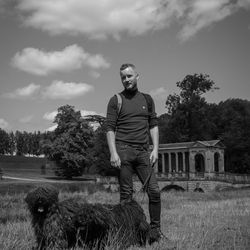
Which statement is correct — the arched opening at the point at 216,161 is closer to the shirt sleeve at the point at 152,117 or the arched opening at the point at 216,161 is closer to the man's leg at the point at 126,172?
the shirt sleeve at the point at 152,117

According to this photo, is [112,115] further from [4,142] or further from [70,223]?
[4,142]

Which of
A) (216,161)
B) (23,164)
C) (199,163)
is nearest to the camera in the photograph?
(216,161)

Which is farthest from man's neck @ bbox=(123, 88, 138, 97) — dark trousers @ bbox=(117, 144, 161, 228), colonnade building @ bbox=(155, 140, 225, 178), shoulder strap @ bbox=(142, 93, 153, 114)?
colonnade building @ bbox=(155, 140, 225, 178)

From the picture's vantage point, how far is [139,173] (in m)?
5.57

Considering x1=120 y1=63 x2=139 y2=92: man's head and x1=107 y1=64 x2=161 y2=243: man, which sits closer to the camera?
x1=107 y1=64 x2=161 y2=243: man

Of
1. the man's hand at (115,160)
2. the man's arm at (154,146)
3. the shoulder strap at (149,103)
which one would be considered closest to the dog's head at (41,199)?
the man's hand at (115,160)

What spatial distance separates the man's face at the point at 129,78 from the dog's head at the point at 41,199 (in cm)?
186

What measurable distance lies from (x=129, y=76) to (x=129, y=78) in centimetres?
2

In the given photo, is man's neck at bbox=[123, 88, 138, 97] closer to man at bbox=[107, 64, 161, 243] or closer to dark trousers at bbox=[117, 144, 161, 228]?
man at bbox=[107, 64, 161, 243]

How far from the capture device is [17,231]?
5.70 meters

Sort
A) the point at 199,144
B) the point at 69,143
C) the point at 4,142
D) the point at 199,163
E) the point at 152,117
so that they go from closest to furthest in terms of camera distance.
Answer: the point at 152,117, the point at 69,143, the point at 199,144, the point at 199,163, the point at 4,142

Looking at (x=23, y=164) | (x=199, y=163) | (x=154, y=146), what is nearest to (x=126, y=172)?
(x=154, y=146)

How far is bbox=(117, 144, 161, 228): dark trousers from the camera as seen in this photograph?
17.8ft

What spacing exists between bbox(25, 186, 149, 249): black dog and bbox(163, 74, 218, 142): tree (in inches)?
2514
